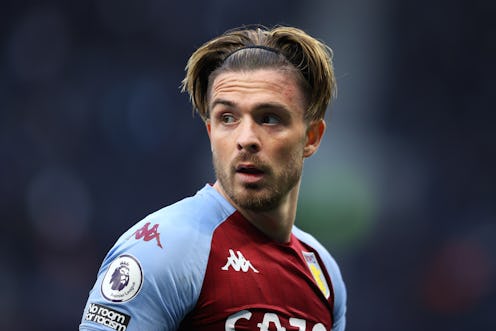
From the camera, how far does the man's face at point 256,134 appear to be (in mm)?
2865

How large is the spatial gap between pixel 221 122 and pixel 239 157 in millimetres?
175

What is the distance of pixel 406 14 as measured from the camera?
10.3m

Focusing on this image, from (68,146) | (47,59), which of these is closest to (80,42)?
(47,59)

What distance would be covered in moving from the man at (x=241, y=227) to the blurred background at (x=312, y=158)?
16.8 ft

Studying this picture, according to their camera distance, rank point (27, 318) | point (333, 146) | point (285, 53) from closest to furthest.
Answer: point (285, 53) < point (27, 318) < point (333, 146)

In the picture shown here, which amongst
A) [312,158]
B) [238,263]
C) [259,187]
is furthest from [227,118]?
[312,158]

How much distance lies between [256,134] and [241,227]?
0.36 m

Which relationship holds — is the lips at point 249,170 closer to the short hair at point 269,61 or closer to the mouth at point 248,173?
the mouth at point 248,173

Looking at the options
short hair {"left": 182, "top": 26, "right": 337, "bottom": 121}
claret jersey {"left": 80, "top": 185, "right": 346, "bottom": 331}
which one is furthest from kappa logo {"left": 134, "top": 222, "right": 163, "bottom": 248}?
short hair {"left": 182, "top": 26, "right": 337, "bottom": 121}

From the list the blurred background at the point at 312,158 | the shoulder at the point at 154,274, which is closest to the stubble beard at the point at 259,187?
the shoulder at the point at 154,274

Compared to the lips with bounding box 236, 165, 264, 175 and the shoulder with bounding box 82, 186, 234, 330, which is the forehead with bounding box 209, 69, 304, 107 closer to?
the lips with bounding box 236, 165, 264, 175

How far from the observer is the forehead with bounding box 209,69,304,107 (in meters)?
2.91

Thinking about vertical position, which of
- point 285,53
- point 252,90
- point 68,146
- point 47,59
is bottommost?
point 252,90

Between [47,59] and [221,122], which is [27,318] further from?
[221,122]
